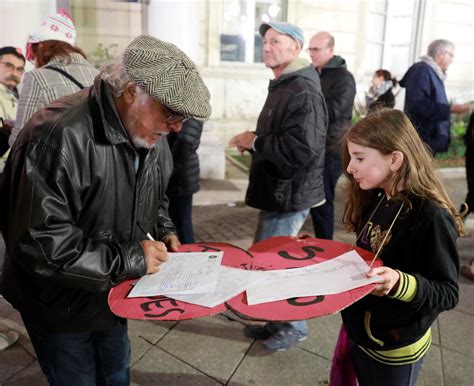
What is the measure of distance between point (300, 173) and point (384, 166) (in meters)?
1.25

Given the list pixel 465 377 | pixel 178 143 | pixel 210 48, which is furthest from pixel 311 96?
pixel 210 48

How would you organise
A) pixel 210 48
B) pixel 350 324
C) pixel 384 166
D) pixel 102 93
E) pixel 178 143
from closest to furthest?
pixel 102 93 → pixel 384 166 → pixel 350 324 → pixel 178 143 → pixel 210 48

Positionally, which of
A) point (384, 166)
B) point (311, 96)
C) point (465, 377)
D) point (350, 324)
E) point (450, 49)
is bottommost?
point (465, 377)

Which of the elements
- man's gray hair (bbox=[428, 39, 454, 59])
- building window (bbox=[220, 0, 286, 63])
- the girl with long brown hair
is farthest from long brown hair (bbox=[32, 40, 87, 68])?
building window (bbox=[220, 0, 286, 63])

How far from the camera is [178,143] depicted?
134 inches

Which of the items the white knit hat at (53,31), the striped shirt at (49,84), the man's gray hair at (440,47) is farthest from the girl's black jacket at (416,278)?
the man's gray hair at (440,47)

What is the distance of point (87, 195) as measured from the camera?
151 cm

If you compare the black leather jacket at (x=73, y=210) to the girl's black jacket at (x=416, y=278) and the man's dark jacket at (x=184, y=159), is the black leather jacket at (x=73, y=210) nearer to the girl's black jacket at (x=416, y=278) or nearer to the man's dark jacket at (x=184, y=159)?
the girl's black jacket at (x=416, y=278)

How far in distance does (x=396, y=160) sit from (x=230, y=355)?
1790 mm

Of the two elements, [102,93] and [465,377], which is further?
[465,377]

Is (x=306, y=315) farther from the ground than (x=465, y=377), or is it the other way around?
(x=306, y=315)

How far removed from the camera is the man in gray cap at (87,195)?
1381 millimetres

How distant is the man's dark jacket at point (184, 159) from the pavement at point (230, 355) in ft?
3.26

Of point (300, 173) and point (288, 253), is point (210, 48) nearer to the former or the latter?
point (300, 173)
